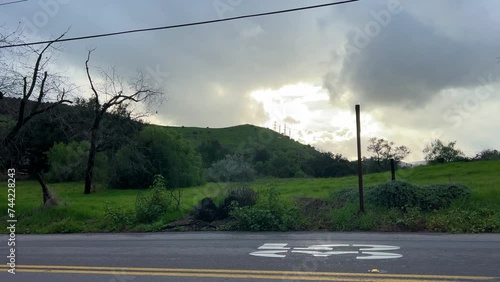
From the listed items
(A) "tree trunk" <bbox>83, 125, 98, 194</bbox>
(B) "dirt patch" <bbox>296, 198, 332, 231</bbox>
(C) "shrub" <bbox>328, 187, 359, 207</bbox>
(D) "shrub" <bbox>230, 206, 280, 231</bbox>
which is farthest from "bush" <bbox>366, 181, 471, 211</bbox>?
(A) "tree trunk" <bbox>83, 125, 98, 194</bbox>

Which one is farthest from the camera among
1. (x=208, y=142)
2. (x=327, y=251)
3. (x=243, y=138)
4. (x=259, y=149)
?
(x=243, y=138)

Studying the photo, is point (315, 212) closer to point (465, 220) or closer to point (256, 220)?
point (256, 220)

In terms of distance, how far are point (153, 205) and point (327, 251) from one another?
27.2 ft

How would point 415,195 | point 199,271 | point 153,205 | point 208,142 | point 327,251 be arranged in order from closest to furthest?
point 199,271
point 327,251
point 415,195
point 153,205
point 208,142

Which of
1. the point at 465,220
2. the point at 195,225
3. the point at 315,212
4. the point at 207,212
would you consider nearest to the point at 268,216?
the point at 315,212

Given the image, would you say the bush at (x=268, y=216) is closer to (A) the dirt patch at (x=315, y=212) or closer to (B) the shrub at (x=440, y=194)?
(A) the dirt patch at (x=315, y=212)

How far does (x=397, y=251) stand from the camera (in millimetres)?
8578

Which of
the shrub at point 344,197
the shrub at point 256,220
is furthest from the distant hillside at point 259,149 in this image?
the shrub at point 256,220

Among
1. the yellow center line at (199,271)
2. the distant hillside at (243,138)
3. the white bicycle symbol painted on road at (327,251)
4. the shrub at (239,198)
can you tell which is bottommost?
the yellow center line at (199,271)

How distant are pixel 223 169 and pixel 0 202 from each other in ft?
36.8

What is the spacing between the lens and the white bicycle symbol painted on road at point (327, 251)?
27.1ft

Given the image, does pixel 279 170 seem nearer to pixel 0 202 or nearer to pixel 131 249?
pixel 0 202

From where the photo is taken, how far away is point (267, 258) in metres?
8.27

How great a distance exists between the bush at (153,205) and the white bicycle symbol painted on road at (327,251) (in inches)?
259
